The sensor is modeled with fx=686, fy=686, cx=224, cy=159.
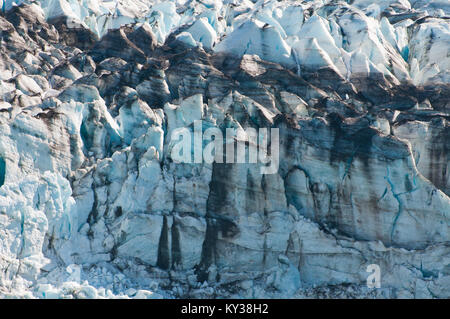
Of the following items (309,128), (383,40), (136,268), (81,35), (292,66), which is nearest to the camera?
(136,268)

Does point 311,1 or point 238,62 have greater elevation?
point 311,1

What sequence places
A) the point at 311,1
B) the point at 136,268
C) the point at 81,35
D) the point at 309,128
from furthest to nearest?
1. the point at 311,1
2. the point at 81,35
3. the point at 309,128
4. the point at 136,268

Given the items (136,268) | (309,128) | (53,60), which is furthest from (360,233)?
(53,60)

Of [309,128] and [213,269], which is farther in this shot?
[309,128]

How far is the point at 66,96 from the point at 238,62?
22.5 feet

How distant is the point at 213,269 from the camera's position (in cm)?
2019

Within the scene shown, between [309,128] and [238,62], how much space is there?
664 cm

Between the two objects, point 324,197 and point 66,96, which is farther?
point 66,96
